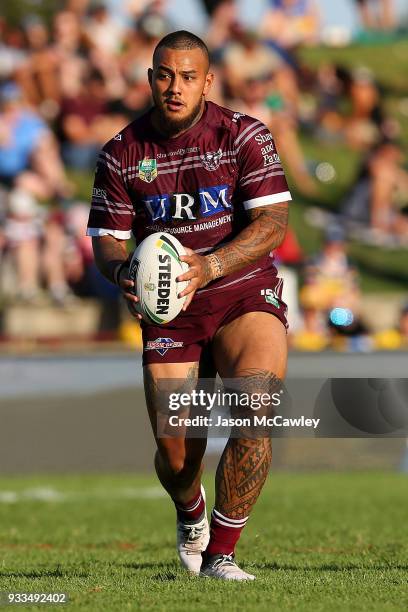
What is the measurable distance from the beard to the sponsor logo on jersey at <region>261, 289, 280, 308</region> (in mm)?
883

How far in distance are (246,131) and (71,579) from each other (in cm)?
228

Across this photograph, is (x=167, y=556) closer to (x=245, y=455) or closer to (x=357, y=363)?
(x=245, y=455)

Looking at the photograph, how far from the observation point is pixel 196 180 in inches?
250

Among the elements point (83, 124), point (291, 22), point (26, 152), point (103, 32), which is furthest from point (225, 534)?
point (291, 22)

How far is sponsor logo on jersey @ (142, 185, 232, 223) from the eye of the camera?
636 cm

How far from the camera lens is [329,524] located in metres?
9.61

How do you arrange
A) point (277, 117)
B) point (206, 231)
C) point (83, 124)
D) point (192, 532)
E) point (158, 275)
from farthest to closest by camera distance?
point (277, 117)
point (83, 124)
point (192, 532)
point (206, 231)
point (158, 275)

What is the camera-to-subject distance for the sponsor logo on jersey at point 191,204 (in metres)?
6.36

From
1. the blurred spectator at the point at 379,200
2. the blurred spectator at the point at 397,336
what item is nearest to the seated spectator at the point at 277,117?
the blurred spectator at the point at 379,200

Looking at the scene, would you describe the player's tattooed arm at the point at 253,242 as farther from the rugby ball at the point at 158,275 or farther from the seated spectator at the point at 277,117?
the seated spectator at the point at 277,117

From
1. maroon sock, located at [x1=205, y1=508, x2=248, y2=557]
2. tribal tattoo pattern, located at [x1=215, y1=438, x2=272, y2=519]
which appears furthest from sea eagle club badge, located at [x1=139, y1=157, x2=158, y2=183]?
maroon sock, located at [x1=205, y1=508, x2=248, y2=557]

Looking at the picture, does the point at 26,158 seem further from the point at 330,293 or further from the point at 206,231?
the point at 206,231

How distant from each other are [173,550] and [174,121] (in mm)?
2944

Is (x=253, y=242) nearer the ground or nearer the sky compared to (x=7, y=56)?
nearer the sky
